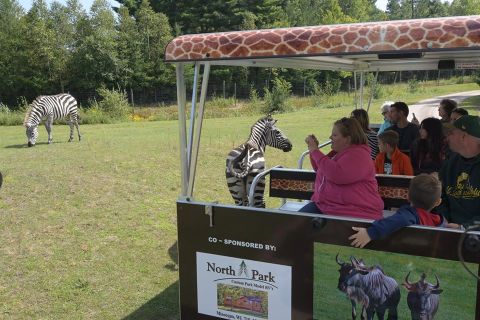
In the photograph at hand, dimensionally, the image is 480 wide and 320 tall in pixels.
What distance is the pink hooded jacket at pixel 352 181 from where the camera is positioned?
10.6 ft

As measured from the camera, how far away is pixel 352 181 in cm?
323

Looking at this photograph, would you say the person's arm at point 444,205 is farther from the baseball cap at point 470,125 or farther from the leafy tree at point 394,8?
the leafy tree at point 394,8

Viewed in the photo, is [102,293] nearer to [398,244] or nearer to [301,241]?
[301,241]

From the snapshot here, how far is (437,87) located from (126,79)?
28.3 m

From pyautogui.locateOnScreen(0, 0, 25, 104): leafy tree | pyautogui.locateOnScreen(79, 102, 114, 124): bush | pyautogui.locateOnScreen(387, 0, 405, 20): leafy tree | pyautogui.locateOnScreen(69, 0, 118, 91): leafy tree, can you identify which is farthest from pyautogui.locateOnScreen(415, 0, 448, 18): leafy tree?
pyautogui.locateOnScreen(79, 102, 114, 124): bush

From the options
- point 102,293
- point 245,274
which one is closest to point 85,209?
point 102,293

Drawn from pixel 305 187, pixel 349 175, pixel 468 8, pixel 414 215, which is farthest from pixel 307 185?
pixel 468 8

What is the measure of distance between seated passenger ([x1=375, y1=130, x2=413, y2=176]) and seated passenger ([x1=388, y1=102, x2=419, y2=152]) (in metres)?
0.99

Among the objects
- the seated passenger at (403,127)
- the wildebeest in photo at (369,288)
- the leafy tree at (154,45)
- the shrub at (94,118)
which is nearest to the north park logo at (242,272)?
the wildebeest in photo at (369,288)

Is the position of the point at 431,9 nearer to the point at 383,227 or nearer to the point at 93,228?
the point at 93,228

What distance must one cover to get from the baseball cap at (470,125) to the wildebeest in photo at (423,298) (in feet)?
3.57

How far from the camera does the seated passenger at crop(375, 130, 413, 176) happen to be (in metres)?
5.05

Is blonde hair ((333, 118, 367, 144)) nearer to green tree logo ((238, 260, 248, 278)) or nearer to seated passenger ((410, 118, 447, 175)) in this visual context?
green tree logo ((238, 260, 248, 278))

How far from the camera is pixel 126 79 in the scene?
4334 cm
